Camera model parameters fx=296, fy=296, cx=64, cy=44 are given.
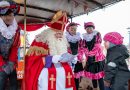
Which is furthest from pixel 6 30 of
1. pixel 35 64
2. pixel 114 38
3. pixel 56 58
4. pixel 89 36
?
pixel 89 36

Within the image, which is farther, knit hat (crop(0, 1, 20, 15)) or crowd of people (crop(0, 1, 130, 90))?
crowd of people (crop(0, 1, 130, 90))

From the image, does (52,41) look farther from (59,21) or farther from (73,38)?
(73,38)

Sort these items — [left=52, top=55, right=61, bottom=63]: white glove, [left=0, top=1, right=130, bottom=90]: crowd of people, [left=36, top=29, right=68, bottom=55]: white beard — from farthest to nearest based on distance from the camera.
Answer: [left=36, top=29, right=68, bottom=55]: white beard
[left=52, top=55, right=61, bottom=63]: white glove
[left=0, top=1, right=130, bottom=90]: crowd of people

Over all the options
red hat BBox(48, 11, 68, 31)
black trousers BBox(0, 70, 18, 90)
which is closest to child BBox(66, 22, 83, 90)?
red hat BBox(48, 11, 68, 31)

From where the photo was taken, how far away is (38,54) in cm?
408

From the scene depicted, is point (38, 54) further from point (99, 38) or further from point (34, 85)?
point (99, 38)

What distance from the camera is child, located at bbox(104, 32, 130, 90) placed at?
13.5 feet

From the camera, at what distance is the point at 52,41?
417 cm

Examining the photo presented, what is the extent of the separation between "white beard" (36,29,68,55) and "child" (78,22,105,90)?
69.8 inches

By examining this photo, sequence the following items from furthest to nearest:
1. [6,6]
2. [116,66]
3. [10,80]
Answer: [116,66] → [10,80] → [6,6]

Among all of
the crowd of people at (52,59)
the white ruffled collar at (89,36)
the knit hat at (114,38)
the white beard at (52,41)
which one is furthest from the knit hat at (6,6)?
the white ruffled collar at (89,36)

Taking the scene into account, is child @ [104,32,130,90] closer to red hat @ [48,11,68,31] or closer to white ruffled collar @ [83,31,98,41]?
red hat @ [48,11,68,31]

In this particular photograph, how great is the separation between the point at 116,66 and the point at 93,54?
1.82 metres

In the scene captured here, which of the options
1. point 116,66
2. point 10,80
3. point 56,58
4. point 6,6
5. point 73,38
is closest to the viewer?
point 6,6
